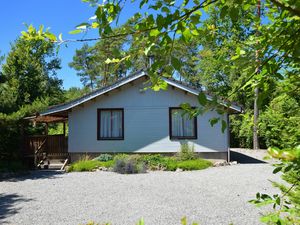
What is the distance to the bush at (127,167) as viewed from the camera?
13.8 metres

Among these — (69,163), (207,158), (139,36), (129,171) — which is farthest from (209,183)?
(139,36)

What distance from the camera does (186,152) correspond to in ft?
51.4

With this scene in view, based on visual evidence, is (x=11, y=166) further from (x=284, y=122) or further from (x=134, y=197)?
(x=284, y=122)

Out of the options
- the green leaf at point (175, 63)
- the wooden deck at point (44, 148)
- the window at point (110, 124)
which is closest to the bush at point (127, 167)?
the window at point (110, 124)

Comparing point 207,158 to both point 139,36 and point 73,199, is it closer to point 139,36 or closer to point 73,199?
point 73,199

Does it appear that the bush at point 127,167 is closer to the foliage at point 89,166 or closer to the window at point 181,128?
the foliage at point 89,166

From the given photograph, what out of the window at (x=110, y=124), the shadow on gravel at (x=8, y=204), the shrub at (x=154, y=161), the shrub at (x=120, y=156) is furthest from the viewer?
the window at (x=110, y=124)

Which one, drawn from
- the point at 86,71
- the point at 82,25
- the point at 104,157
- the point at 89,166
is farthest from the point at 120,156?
the point at 86,71

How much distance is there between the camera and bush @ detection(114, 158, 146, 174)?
1381cm

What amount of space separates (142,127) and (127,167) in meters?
3.33

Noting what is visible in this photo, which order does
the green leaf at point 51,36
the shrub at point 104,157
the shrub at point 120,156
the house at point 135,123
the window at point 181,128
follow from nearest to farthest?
the green leaf at point 51,36, the shrub at point 120,156, the shrub at point 104,157, the house at point 135,123, the window at point 181,128

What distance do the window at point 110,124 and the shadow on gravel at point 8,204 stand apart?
7656 mm

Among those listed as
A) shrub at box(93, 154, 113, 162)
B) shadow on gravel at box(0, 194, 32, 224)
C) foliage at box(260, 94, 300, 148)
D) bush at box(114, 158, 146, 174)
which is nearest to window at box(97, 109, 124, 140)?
shrub at box(93, 154, 113, 162)

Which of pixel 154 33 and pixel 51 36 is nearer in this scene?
pixel 154 33
